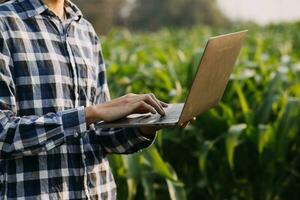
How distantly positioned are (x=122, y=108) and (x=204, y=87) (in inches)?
7.5

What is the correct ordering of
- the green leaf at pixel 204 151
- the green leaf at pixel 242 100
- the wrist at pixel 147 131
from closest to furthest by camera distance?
the wrist at pixel 147 131, the green leaf at pixel 204 151, the green leaf at pixel 242 100

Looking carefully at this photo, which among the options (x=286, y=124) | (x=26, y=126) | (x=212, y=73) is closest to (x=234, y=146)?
(x=286, y=124)

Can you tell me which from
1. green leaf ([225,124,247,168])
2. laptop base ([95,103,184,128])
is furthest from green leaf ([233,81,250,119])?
laptop base ([95,103,184,128])

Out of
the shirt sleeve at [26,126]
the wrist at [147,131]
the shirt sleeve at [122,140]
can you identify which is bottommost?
the shirt sleeve at [122,140]

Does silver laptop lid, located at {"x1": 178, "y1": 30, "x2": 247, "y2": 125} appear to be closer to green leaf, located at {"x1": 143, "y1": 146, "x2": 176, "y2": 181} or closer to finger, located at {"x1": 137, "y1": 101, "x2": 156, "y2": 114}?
finger, located at {"x1": 137, "y1": 101, "x2": 156, "y2": 114}

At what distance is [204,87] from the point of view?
1637mm

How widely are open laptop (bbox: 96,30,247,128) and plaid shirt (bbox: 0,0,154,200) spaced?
135 millimetres

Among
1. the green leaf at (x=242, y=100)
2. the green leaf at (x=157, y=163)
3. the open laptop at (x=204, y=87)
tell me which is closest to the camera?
the open laptop at (x=204, y=87)

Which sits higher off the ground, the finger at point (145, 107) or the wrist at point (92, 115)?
the finger at point (145, 107)

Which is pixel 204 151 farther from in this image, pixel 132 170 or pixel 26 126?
pixel 26 126

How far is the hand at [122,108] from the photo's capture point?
1599mm

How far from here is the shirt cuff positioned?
1.63 metres

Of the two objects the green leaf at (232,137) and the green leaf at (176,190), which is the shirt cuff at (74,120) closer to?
the green leaf at (176,190)

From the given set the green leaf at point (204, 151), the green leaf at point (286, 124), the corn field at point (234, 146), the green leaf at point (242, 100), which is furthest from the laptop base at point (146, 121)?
the green leaf at point (242, 100)
